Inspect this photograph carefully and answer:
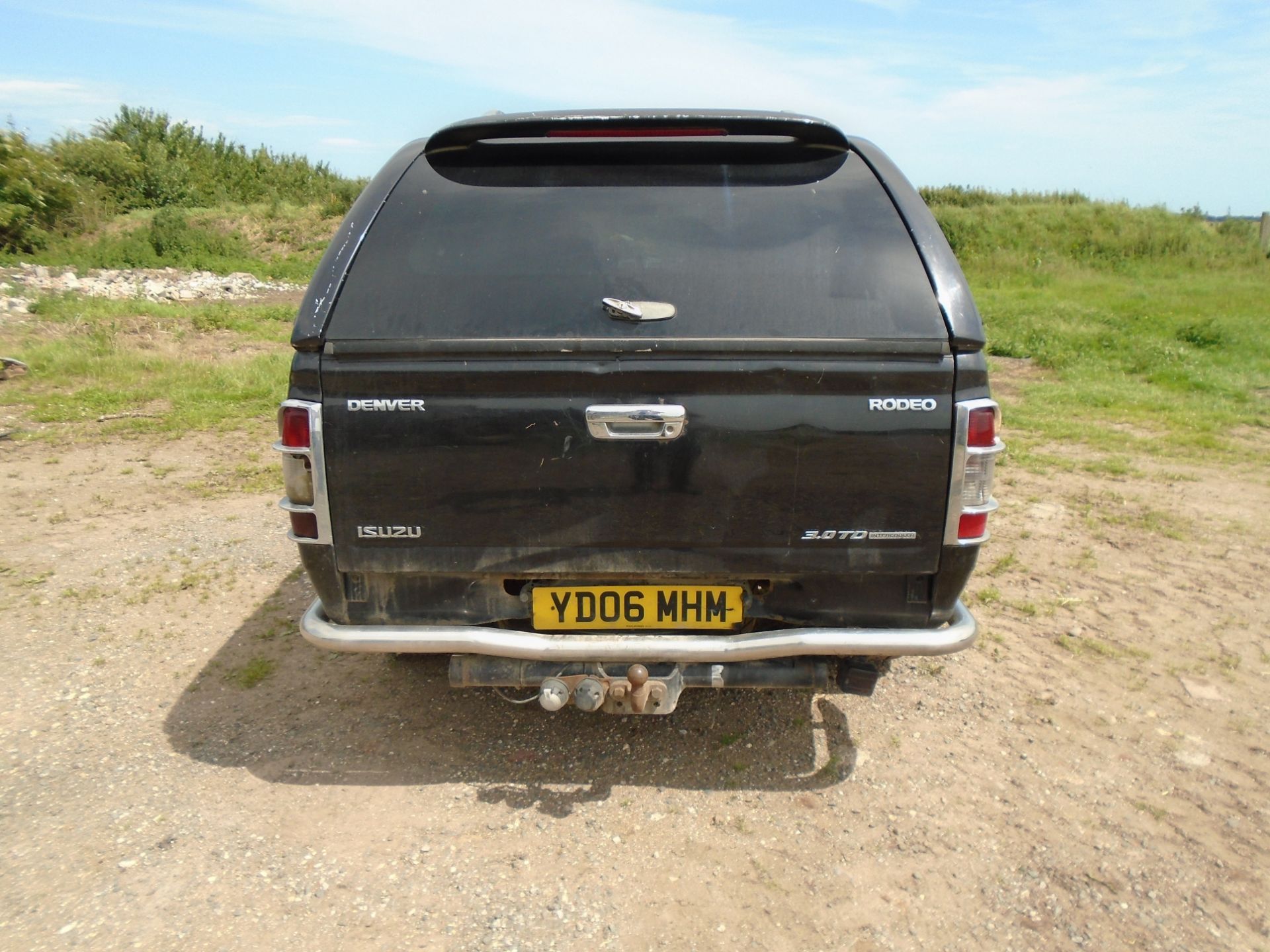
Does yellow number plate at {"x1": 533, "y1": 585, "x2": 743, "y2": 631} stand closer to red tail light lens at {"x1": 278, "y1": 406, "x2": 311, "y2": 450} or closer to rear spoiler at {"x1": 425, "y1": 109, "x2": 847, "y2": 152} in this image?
red tail light lens at {"x1": 278, "y1": 406, "x2": 311, "y2": 450}

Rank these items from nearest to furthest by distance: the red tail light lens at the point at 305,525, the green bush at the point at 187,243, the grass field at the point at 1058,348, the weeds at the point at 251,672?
the red tail light lens at the point at 305,525 → the weeds at the point at 251,672 → the grass field at the point at 1058,348 → the green bush at the point at 187,243

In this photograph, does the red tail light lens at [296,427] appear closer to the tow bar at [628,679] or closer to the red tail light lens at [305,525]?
the red tail light lens at [305,525]

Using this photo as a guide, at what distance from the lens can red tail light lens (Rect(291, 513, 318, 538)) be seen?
113 inches

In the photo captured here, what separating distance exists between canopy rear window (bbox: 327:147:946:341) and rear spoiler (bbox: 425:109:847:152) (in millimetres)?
54

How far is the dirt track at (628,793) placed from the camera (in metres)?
2.59

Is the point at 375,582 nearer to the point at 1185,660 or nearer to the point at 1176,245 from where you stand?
the point at 1185,660

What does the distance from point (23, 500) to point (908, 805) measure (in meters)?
6.45

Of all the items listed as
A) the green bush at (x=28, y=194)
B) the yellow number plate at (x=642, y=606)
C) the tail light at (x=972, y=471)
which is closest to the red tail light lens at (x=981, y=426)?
the tail light at (x=972, y=471)

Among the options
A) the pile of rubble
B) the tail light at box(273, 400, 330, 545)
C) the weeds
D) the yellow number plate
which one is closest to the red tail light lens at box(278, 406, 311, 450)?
the tail light at box(273, 400, 330, 545)

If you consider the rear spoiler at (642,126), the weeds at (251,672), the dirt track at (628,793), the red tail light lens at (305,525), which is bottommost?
the weeds at (251,672)

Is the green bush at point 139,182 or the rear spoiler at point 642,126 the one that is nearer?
the rear spoiler at point 642,126

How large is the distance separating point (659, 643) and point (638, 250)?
1284mm

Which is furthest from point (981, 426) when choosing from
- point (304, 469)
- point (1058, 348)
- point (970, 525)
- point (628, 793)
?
point (1058, 348)

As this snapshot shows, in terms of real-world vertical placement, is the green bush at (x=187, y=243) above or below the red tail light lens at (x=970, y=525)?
above
